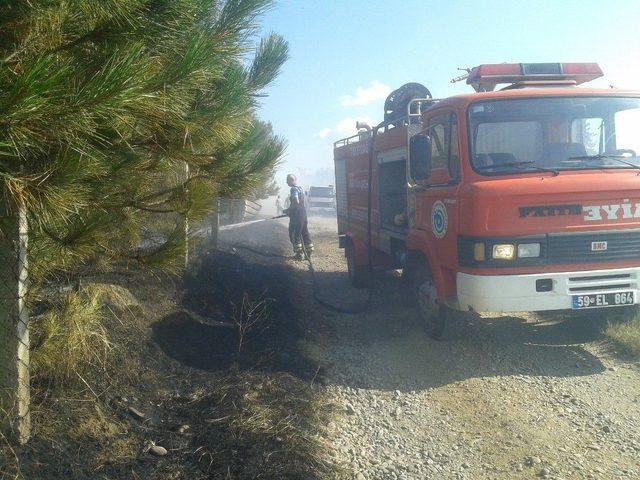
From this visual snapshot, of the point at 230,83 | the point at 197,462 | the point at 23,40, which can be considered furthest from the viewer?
the point at 230,83

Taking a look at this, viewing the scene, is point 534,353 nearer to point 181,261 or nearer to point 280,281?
point 181,261

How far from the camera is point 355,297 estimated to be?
8625 millimetres

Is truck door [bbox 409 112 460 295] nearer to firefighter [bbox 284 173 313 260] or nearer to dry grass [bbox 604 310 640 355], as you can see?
dry grass [bbox 604 310 640 355]

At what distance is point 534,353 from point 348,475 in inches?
116

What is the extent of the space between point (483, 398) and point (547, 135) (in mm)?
2515

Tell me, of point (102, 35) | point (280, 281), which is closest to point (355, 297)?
point (280, 281)

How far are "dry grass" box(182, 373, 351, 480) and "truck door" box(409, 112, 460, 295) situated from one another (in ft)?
5.84

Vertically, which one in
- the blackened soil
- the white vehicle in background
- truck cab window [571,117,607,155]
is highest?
truck cab window [571,117,607,155]

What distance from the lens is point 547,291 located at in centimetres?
496

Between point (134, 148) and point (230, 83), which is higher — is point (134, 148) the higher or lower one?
the lower one

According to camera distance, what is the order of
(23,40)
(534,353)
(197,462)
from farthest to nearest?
(534,353)
(197,462)
(23,40)

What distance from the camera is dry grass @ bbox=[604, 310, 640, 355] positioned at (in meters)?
5.38

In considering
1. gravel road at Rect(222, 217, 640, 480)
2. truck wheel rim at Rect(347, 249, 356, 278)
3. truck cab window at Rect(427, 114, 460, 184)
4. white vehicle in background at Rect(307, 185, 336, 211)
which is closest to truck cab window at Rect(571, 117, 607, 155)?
truck cab window at Rect(427, 114, 460, 184)

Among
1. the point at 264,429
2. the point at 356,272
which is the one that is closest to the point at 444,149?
the point at 264,429
